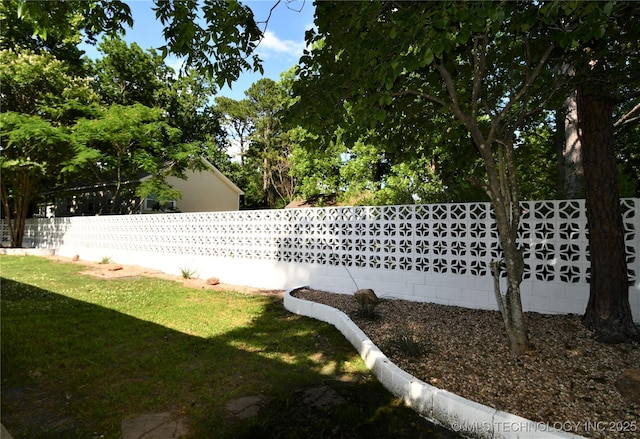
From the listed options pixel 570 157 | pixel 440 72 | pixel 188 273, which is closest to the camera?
pixel 440 72

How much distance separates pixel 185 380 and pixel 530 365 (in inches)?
128

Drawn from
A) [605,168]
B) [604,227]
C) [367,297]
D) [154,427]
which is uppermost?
[605,168]

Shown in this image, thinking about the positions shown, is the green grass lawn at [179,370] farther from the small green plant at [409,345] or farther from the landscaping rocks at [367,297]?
the landscaping rocks at [367,297]

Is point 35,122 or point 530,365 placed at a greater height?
point 35,122

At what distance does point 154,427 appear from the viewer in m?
2.59

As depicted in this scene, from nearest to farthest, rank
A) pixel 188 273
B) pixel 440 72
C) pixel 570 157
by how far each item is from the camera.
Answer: pixel 440 72
pixel 570 157
pixel 188 273

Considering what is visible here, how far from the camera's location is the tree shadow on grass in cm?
262

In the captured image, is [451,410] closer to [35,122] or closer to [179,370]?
[179,370]

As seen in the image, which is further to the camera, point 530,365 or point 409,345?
point 409,345

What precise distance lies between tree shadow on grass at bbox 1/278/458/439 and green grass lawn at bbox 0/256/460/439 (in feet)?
0.04

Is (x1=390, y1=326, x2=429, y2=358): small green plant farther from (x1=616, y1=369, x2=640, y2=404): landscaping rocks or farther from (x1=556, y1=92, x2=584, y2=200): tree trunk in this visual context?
(x1=556, y1=92, x2=584, y2=200): tree trunk

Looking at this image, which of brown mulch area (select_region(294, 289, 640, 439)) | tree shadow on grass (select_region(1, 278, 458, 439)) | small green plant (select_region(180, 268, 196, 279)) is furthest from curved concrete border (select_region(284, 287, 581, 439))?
small green plant (select_region(180, 268, 196, 279))

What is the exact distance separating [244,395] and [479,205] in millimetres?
4264

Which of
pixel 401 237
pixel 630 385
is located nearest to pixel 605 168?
pixel 630 385
